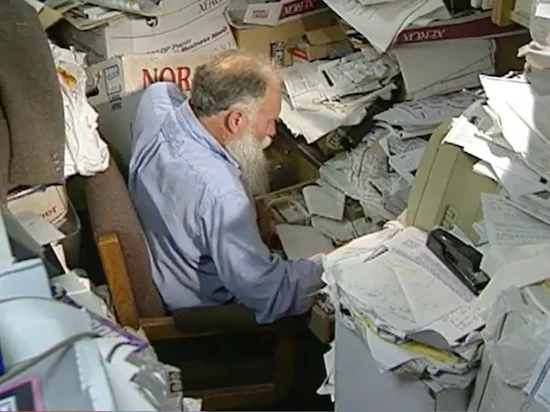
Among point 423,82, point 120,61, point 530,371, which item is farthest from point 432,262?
point 120,61

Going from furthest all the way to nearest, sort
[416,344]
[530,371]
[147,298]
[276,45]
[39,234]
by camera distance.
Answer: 1. [276,45]
2. [147,298]
3. [39,234]
4. [416,344]
5. [530,371]

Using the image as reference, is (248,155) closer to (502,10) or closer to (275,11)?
(275,11)

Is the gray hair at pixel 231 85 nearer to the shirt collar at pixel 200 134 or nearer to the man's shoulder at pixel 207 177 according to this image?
the shirt collar at pixel 200 134

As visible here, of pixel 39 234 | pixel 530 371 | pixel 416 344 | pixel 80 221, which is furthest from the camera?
pixel 80 221

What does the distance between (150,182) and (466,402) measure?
3.37 ft

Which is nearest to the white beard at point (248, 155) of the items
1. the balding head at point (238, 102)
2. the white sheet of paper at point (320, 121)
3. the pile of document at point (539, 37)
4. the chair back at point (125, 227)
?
the balding head at point (238, 102)

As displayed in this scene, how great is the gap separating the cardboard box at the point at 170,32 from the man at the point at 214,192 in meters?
0.23

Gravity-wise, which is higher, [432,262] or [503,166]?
[503,166]

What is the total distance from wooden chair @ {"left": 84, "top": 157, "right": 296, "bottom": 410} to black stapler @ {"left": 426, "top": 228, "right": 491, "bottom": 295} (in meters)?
0.64

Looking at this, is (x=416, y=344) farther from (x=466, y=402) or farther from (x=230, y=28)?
(x=230, y=28)

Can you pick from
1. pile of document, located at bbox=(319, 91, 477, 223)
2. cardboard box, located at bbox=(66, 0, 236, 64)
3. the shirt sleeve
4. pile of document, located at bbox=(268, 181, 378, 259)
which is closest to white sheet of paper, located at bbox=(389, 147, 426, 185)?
pile of document, located at bbox=(319, 91, 477, 223)

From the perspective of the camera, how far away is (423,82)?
2328mm

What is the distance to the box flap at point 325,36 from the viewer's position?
8.38ft

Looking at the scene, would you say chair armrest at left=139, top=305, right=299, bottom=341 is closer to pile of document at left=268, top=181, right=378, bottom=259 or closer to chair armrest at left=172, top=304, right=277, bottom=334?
chair armrest at left=172, top=304, right=277, bottom=334
